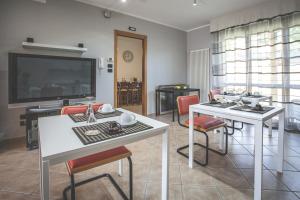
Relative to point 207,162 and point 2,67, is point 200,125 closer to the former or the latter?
point 207,162

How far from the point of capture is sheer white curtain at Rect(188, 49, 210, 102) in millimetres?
4979

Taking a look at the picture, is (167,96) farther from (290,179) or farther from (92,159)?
(92,159)

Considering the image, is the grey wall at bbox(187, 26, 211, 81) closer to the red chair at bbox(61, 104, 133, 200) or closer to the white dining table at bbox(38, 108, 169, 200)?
the white dining table at bbox(38, 108, 169, 200)

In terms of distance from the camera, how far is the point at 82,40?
3465mm

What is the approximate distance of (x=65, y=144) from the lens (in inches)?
37.4

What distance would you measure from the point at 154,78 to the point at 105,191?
139 inches

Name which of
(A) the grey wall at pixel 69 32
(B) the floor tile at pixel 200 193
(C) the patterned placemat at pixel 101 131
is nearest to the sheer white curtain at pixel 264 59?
(A) the grey wall at pixel 69 32

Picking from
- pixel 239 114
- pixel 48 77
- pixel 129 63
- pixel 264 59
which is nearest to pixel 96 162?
pixel 239 114

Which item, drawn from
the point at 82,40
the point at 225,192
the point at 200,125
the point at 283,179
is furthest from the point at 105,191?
the point at 82,40

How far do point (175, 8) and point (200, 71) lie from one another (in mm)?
2040

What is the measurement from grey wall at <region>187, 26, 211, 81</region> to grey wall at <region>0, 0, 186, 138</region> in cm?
90

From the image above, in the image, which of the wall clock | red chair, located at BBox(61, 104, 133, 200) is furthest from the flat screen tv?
the wall clock

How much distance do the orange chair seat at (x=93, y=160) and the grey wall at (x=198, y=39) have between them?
4420 millimetres

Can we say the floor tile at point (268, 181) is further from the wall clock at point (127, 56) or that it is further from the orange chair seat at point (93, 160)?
the wall clock at point (127, 56)
